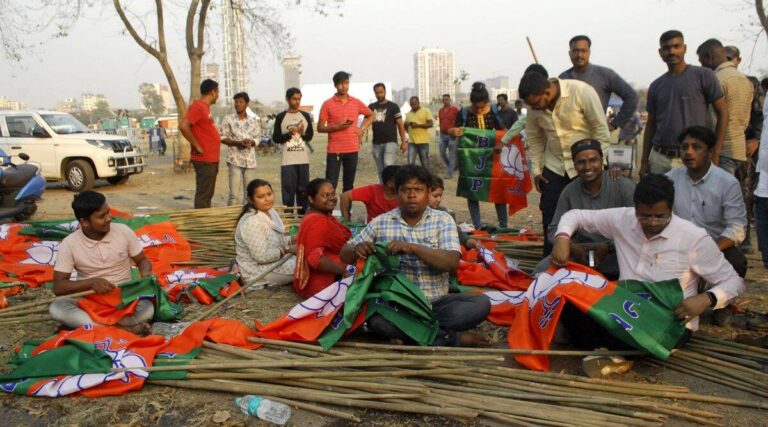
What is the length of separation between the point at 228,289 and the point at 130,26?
11.1 m

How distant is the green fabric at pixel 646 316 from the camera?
3.03 m

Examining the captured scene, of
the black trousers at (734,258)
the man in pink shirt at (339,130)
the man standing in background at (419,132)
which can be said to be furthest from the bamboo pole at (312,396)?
the man standing in background at (419,132)

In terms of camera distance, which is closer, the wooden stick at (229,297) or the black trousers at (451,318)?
the black trousers at (451,318)

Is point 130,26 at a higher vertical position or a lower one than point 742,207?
higher

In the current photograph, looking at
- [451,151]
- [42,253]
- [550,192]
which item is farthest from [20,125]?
[550,192]

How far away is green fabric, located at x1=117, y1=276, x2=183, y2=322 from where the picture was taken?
3969mm

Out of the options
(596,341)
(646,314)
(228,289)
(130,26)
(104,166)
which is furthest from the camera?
(130,26)

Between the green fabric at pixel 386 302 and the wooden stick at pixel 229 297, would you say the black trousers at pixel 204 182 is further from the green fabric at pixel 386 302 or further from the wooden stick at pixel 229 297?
the green fabric at pixel 386 302

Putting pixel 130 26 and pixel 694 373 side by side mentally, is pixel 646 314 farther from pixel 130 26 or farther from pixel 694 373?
pixel 130 26

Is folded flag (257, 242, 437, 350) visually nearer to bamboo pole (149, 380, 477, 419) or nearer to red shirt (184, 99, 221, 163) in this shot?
bamboo pole (149, 380, 477, 419)

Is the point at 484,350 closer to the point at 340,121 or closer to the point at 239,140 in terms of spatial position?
the point at 340,121

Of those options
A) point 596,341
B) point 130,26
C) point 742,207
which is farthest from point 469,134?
point 130,26

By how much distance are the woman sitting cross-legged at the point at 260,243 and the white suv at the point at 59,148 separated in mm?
8672

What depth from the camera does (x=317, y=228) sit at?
4438 mm
